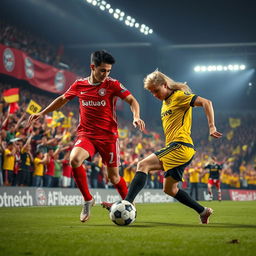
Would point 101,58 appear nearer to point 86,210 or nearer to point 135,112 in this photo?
point 135,112

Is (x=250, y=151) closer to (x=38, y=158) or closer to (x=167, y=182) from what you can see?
(x=38, y=158)

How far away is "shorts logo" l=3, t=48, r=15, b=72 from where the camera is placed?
23.8 m

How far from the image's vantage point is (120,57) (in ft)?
127

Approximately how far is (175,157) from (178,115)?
2.07 ft

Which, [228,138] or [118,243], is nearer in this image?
[118,243]

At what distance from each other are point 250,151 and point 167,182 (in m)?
38.1

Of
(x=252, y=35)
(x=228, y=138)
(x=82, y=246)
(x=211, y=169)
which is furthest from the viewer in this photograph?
(x=228, y=138)

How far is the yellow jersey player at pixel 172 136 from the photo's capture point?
744 centimetres

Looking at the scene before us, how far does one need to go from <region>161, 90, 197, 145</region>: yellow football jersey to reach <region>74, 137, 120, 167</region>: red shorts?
87 centimetres

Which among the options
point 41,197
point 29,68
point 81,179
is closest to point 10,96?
point 41,197

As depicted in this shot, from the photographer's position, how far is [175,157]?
7.44 m

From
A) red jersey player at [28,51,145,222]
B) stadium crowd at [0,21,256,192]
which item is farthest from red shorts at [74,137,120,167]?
stadium crowd at [0,21,256,192]

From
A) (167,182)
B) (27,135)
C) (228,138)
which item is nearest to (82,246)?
(167,182)

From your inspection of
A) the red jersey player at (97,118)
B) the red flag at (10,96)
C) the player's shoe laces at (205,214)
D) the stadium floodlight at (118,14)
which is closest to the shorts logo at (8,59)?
the stadium floodlight at (118,14)
